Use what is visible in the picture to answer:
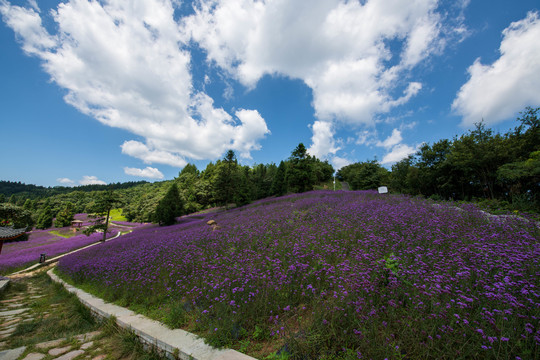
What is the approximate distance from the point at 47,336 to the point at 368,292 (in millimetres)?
6208

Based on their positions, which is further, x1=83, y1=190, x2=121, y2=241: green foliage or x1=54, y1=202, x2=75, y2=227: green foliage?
x1=54, y1=202, x2=75, y2=227: green foliage

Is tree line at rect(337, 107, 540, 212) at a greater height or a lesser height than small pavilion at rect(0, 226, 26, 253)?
greater

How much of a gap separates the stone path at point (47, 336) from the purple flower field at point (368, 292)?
32.9 inches

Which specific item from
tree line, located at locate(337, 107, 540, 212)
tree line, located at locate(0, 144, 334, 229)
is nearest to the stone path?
tree line, located at locate(337, 107, 540, 212)

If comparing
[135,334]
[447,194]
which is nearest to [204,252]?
[135,334]

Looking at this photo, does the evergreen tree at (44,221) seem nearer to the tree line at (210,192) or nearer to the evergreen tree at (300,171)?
the tree line at (210,192)

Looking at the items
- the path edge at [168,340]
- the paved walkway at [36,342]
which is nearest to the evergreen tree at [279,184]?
the paved walkway at [36,342]

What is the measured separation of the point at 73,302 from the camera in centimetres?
573

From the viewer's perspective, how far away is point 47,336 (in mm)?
3895

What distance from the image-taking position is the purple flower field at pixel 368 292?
6.62 ft

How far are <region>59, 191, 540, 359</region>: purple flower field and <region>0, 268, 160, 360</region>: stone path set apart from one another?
83cm

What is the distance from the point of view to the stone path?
3178 mm

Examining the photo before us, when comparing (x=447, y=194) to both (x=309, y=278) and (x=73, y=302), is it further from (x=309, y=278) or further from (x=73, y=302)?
(x=73, y=302)

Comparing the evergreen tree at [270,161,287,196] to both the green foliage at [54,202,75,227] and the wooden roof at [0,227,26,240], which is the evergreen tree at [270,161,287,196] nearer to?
the wooden roof at [0,227,26,240]
